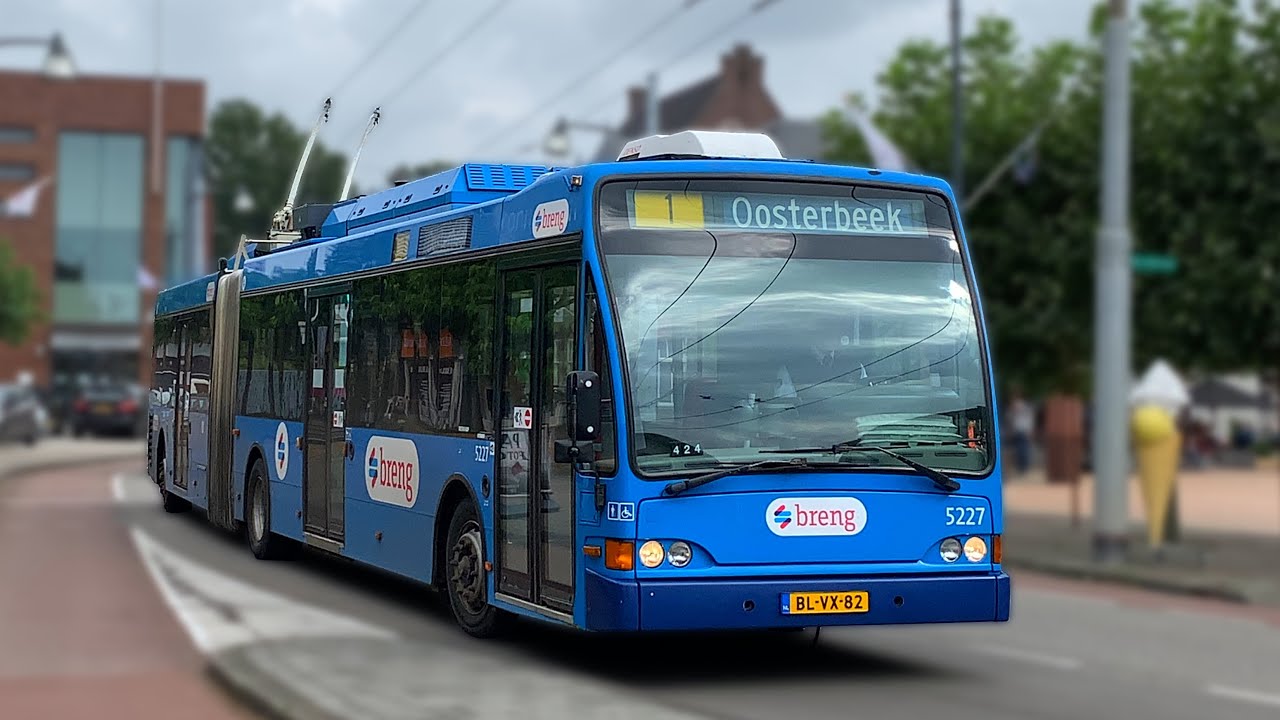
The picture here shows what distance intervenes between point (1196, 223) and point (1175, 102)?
66.1 feet

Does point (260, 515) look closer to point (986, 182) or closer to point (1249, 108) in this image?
point (986, 182)

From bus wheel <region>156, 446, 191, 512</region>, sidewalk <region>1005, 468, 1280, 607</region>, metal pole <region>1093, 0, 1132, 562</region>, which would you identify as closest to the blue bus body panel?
bus wheel <region>156, 446, 191, 512</region>

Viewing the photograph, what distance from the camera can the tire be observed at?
3.36 meters

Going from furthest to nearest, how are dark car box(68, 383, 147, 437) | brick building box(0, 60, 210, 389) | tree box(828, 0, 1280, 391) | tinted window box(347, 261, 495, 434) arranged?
tree box(828, 0, 1280, 391)
dark car box(68, 383, 147, 437)
brick building box(0, 60, 210, 389)
tinted window box(347, 261, 495, 434)

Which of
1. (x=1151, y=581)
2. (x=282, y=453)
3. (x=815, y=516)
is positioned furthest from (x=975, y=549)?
(x=1151, y=581)

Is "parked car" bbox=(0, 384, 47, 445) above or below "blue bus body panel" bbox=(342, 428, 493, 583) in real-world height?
above

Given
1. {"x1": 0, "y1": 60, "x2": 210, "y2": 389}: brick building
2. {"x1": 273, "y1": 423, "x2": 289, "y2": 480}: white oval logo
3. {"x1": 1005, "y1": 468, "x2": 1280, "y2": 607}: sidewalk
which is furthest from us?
{"x1": 1005, "y1": 468, "x2": 1280, "y2": 607}: sidewalk

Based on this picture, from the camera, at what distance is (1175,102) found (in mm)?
31938

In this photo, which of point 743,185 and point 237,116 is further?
point 237,116

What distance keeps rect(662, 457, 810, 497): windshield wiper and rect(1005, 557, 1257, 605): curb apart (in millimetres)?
109356

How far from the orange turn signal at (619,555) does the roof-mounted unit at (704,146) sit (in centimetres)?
66

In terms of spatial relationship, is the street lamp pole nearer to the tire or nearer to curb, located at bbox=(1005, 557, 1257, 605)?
the tire

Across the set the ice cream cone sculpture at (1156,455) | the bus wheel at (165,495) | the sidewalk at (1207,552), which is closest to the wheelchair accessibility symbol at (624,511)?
the bus wheel at (165,495)

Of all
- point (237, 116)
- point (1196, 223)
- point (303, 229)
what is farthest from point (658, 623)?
point (1196, 223)
